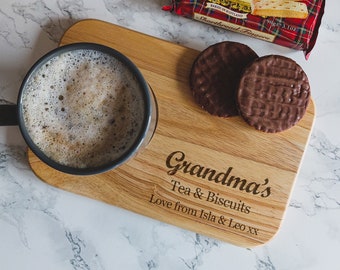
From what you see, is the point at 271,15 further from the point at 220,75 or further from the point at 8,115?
the point at 8,115

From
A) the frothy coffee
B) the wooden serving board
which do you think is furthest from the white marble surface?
the frothy coffee

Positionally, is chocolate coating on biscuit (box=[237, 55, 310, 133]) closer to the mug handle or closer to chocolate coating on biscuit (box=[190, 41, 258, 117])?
chocolate coating on biscuit (box=[190, 41, 258, 117])

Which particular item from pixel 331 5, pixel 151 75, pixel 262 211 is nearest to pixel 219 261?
pixel 262 211

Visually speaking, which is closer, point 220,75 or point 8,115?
point 8,115

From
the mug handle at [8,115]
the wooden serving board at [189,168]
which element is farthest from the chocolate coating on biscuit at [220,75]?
the mug handle at [8,115]

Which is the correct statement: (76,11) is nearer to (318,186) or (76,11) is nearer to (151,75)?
(151,75)

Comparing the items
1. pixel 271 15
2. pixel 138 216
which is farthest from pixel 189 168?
pixel 271 15
